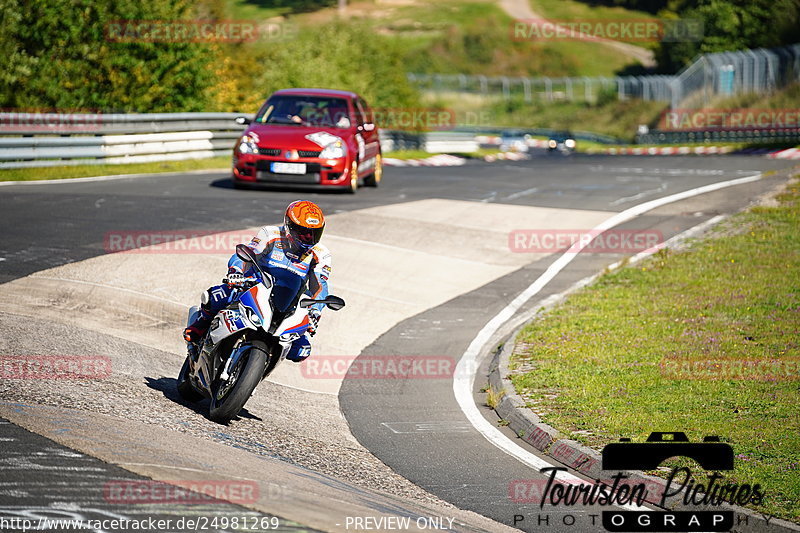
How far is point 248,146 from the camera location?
19438 millimetres

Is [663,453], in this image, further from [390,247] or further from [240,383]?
[390,247]

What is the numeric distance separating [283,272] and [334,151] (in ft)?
39.9

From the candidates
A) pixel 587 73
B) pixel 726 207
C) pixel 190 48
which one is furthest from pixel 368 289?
pixel 587 73

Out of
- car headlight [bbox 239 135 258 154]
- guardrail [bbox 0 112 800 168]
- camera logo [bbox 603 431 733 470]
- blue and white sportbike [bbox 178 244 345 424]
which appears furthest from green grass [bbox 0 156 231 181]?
camera logo [bbox 603 431 733 470]

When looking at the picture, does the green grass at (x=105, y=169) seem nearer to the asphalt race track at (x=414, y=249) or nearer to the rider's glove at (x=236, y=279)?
the asphalt race track at (x=414, y=249)

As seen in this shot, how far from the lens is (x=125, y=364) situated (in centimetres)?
942

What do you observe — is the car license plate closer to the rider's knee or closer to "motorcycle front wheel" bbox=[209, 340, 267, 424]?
the rider's knee

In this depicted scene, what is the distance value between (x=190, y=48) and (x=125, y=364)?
23106mm

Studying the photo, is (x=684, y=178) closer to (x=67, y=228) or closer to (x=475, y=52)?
(x=67, y=228)

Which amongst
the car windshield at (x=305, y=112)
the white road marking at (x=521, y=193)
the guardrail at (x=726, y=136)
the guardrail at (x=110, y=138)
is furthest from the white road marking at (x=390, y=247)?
the guardrail at (x=726, y=136)

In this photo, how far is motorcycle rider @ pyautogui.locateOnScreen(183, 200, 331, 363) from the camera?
762cm

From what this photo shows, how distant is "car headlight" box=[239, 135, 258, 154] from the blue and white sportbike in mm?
11883

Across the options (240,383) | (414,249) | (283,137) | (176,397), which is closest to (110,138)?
(283,137)

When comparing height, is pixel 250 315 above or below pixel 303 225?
below
